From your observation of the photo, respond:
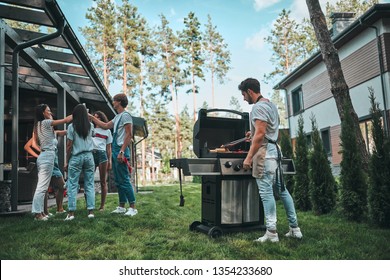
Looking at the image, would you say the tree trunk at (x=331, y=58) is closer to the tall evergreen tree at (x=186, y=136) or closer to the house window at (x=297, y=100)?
the house window at (x=297, y=100)

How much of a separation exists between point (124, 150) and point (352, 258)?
2.26 metres

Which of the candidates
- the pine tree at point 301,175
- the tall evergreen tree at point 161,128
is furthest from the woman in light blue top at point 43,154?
the tall evergreen tree at point 161,128

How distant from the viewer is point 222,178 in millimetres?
2516

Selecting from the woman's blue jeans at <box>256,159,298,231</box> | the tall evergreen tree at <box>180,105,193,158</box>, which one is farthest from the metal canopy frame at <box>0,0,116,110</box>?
the tall evergreen tree at <box>180,105,193,158</box>

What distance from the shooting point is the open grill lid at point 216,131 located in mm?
2627

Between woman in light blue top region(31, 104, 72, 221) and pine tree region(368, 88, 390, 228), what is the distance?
2.97 meters

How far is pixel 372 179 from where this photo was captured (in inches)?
118

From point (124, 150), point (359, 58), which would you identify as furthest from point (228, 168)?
point (359, 58)

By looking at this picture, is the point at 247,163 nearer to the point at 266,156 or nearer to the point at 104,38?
the point at 266,156

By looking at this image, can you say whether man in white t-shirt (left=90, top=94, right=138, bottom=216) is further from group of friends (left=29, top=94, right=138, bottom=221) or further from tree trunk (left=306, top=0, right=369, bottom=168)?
tree trunk (left=306, top=0, right=369, bottom=168)

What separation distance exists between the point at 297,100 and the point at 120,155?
10.7m

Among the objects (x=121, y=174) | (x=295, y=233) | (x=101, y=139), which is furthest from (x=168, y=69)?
(x=295, y=233)

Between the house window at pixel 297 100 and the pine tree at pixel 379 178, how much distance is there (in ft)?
31.4
